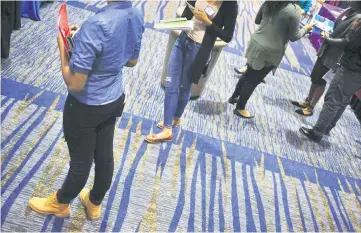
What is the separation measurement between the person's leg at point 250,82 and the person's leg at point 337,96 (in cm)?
60

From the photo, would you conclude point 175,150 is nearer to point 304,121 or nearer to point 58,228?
point 58,228

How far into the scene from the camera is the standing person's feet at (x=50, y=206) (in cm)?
189

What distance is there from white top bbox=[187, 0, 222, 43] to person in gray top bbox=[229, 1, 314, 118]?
690mm

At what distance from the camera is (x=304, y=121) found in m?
3.66

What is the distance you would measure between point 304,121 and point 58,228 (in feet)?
8.89

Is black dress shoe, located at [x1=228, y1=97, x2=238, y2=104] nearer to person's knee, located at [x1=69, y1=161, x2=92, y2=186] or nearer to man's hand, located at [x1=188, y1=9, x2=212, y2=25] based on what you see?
man's hand, located at [x1=188, y1=9, x2=212, y2=25]

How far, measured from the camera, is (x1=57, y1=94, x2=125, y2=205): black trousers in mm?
1471

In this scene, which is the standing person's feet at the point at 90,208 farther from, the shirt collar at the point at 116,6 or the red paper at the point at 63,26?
the shirt collar at the point at 116,6

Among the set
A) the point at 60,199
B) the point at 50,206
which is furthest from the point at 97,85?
the point at 50,206

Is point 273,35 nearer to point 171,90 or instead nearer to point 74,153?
point 171,90

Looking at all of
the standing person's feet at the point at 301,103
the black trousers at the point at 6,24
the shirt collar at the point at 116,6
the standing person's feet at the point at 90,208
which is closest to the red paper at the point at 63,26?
the shirt collar at the point at 116,6

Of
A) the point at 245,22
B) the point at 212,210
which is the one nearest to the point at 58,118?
the point at 212,210

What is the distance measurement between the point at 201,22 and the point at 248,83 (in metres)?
1.04

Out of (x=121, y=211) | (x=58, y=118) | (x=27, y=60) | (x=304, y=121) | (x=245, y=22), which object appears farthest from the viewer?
(x=245, y=22)
